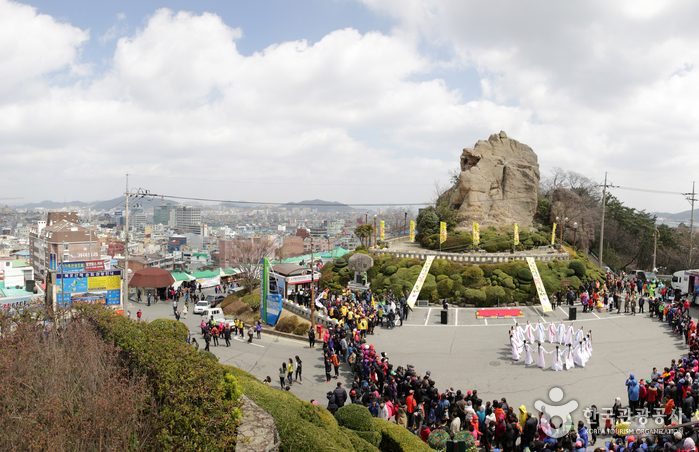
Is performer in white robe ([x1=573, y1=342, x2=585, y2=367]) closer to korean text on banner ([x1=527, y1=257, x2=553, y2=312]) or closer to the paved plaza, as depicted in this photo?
the paved plaza

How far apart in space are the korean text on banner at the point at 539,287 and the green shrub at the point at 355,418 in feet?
65.4

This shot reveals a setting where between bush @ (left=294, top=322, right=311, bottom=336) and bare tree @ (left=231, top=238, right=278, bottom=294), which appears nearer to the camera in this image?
bush @ (left=294, top=322, right=311, bottom=336)

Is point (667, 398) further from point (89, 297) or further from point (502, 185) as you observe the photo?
point (502, 185)

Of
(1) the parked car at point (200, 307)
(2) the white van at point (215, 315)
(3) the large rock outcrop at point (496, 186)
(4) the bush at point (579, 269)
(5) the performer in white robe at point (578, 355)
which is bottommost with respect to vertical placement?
(1) the parked car at point (200, 307)

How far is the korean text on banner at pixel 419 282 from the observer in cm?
2836

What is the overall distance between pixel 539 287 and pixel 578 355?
37.8 feet

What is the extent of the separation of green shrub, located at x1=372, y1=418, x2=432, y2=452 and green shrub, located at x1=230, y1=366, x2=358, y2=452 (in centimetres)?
107

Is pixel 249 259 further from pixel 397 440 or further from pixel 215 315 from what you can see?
pixel 397 440

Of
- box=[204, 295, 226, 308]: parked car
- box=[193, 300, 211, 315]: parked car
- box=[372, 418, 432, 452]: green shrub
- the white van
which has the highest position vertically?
box=[372, 418, 432, 452]: green shrub

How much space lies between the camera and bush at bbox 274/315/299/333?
24.2m

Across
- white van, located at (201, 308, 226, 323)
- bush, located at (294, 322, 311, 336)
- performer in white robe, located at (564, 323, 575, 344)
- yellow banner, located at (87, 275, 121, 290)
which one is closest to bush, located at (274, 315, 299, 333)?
bush, located at (294, 322, 311, 336)

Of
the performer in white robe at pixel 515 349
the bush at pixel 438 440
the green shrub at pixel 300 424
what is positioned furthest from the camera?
the performer in white robe at pixel 515 349

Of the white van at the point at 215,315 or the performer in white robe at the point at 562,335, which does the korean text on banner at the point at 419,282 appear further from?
the white van at the point at 215,315

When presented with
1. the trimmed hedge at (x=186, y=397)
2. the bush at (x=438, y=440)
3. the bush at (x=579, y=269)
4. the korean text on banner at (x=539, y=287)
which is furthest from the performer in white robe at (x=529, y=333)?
the trimmed hedge at (x=186, y=397)
